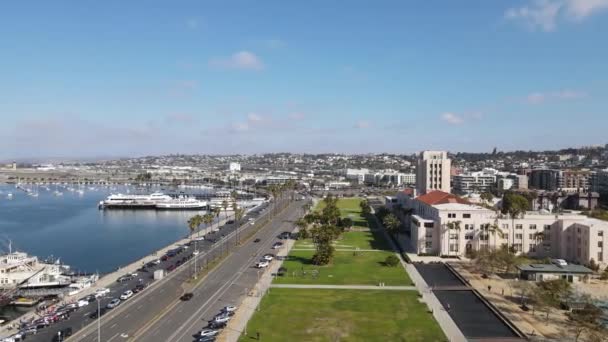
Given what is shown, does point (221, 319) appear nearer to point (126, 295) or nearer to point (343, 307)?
point (343, 307)

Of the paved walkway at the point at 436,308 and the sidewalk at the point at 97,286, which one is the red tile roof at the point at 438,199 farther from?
the sidewalk at the point at 97,286

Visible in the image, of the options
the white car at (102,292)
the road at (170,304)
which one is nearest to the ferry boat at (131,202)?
the road at (170,304)

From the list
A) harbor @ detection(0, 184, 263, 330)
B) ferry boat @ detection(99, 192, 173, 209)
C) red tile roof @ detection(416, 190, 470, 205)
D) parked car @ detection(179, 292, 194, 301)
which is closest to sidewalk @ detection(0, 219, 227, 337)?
harbor @ detection(0, 184, 263, 330)

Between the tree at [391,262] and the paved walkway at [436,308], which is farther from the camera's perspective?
the tree at [391,262]

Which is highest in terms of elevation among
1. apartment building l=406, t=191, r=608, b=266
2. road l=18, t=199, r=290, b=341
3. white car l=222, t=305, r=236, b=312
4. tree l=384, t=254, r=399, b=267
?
apartment building l=406, t=191, r=608, b=266

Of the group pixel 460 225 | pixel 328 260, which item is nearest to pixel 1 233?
pixel 328 260

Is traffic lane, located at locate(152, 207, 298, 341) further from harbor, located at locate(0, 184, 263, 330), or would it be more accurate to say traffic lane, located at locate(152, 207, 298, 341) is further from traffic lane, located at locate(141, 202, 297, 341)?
harbor, located at locate(0, 184, 263, 330)
